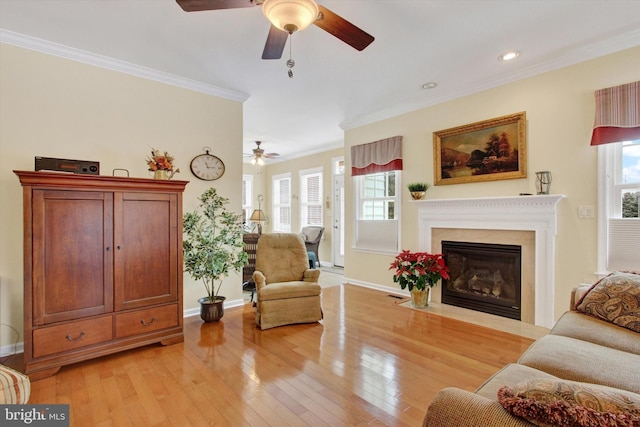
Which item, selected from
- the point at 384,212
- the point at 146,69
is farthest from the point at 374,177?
the point at 146,69

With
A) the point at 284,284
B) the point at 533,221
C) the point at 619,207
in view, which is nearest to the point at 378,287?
the point at 284,284

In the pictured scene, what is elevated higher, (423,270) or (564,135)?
(564,135)

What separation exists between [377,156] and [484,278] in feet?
7.37

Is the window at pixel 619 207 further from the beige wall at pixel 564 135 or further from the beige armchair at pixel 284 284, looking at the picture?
the beige armchair at pixel 284 284

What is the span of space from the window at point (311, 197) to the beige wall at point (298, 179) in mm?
120

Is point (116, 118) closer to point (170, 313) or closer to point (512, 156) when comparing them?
point (170, 313)

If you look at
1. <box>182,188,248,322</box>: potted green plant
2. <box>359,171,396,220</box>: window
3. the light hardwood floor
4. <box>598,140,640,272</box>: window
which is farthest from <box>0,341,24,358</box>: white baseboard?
<box>598,140,640,272</box>: window

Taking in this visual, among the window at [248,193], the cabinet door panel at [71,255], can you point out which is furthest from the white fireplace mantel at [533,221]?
the window at [248,193]

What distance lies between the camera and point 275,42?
83.4 inches

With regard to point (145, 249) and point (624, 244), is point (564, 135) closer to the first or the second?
point (624, 244)

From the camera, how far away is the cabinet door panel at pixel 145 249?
2637 millimetres

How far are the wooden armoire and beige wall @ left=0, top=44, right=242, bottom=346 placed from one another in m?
0.73

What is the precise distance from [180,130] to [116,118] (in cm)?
63

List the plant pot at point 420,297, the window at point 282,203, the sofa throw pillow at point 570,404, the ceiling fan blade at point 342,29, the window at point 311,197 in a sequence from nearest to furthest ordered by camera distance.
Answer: the sofa throw pillow at point 570,404 < the ceiling fan blade at point 342,29 < the plant pot at point 420,297 < the window at point 311,197 < the window at point 282,203
